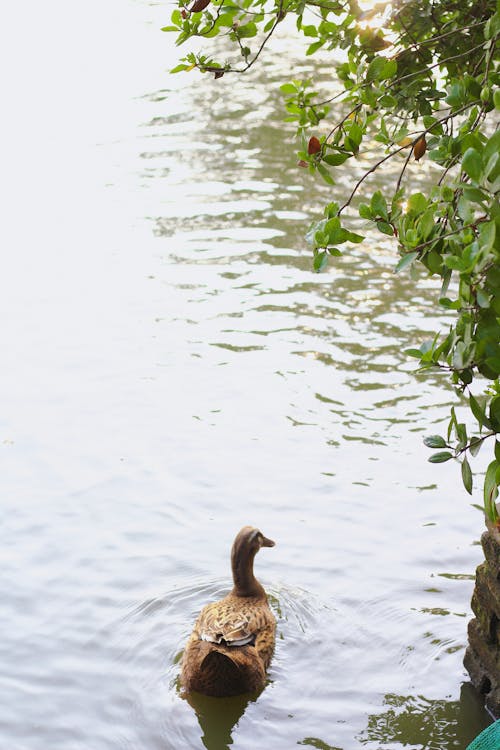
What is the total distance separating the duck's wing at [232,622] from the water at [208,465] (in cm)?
23

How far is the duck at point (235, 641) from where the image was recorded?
5953mm

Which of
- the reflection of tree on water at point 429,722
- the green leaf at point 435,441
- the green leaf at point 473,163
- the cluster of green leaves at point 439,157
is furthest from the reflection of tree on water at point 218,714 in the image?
the green leaf at point 473,163

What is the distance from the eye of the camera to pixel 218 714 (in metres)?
5.99

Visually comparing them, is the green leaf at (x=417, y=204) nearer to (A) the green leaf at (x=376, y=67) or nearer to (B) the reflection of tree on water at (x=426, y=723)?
(A) the green leaf at (x=376, y=67)

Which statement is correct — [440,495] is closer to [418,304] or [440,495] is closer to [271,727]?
[271,727]

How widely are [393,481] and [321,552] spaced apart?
101 cm

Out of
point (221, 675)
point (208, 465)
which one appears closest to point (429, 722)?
point (221, 675)

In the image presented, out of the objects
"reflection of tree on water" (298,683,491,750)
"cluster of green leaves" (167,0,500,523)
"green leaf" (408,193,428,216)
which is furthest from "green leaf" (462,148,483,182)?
"reflection of tree on water" (298,683,491,750)

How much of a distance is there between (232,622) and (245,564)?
500 mm

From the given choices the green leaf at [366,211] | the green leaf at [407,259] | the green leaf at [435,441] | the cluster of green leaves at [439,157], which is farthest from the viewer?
the green leaf at [366,211]

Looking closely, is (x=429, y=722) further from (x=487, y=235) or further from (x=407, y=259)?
(x=487, y=235)

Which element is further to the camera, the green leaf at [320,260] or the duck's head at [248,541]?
the duck's head at [248,541]

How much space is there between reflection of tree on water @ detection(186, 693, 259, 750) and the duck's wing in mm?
294

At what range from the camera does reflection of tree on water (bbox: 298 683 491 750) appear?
568cm
